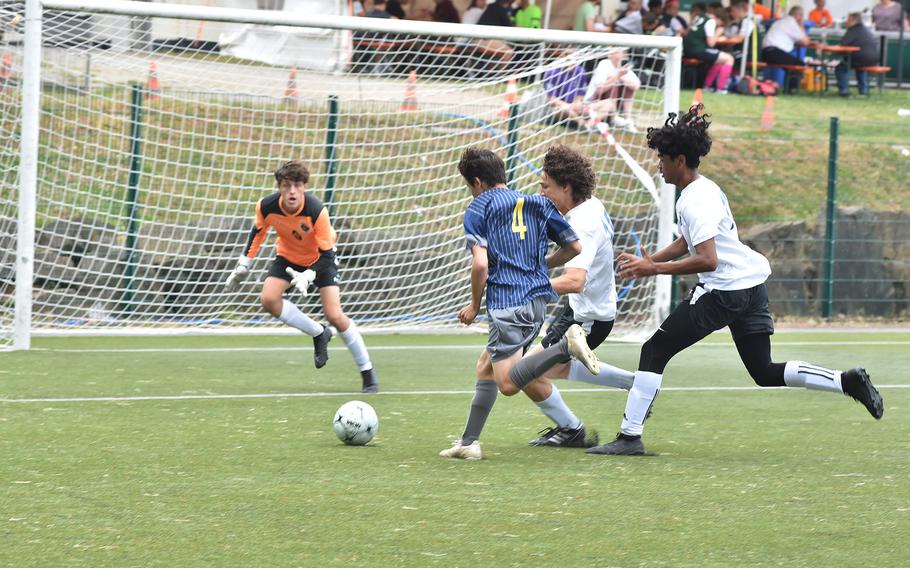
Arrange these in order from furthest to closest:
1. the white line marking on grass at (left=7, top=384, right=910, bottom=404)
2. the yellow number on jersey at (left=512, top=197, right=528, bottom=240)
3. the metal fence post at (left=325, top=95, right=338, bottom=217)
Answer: the metal fence post at (left=325, top=95, right=338, bottom=217)
the white line marking on grass at (left=7, top=384, right=910, bottom=404)
the yellow number on jersey at (left=512, top=197, right=528, bottom=240)

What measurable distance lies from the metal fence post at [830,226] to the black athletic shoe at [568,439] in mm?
9657

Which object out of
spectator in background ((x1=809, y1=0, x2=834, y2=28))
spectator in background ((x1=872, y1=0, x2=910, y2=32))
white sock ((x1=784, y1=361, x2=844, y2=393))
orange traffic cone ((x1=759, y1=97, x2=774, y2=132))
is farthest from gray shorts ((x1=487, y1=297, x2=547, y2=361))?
spectator in background ((x1=872, y1=0, x2=910, y2=32))

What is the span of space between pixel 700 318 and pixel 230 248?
8.54 m

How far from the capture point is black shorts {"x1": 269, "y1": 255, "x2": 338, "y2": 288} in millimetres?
9961

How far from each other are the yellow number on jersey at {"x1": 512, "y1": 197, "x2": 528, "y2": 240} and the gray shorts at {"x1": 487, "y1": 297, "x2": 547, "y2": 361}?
35cm

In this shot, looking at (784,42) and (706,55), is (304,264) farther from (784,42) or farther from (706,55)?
(784,42)

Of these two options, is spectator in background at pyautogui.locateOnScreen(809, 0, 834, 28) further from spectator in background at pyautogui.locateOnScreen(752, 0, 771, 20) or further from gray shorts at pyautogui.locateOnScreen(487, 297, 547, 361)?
gray shorts at pyautogui.locateOnScreen(487, 297, 547, 361)

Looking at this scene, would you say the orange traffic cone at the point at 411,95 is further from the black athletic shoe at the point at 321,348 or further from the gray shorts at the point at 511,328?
the gray shorts at the point at 511,328

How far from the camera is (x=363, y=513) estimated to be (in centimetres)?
557

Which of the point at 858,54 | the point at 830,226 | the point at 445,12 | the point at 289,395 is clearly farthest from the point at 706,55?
the point at 289,395

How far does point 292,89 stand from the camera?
1536 centimetres

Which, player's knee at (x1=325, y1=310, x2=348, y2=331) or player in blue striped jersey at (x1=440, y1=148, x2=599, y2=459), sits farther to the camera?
player's knee at (x1=325, y1=310, x2=348, y2=331)

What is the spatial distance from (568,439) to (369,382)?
2640 mm

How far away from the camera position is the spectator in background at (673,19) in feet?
78.6
